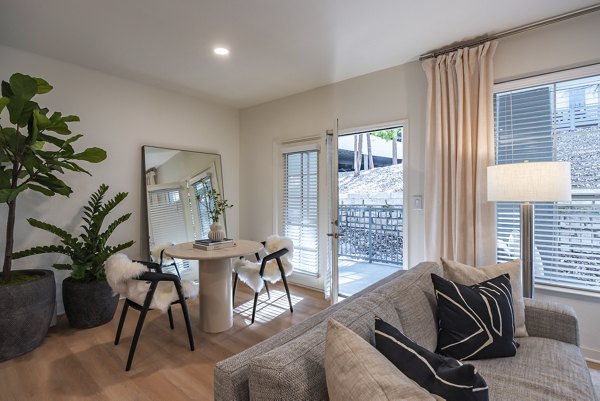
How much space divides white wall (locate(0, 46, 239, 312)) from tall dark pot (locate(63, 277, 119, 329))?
1.49 feet

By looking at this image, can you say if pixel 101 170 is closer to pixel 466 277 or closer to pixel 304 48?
pixel 304 48

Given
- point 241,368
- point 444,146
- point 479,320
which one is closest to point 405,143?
point 444,146

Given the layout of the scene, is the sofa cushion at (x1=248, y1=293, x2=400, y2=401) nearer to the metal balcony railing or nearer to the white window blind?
the white window blind

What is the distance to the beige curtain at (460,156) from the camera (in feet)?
8.26

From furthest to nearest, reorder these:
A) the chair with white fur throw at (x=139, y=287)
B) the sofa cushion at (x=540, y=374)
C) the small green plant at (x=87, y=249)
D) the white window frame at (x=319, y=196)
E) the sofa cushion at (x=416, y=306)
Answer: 1. the white window frame at (x=319, y=196)
2. the small green plant at (x=87, y=249)
3. the chair with white fur throw at (x=139, y=287)
4. the sofa cushion at (x=416, y=306)
5. the sofa cushion at (x=540, y=374)

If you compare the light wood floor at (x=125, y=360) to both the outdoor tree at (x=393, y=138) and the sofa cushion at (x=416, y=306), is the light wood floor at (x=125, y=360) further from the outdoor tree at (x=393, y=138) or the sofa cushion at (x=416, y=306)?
the outdoor tree at (x=393, y=138)

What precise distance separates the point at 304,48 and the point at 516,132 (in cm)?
200

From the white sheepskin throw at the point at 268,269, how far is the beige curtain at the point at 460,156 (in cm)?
142

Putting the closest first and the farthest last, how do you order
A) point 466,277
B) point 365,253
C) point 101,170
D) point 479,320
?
point 479,320 < point 466,277 < point 101,170 < point 365,253

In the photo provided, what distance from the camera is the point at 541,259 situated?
248 centimetres

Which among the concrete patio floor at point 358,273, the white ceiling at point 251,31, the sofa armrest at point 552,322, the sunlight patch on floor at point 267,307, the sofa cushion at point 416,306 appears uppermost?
the white ceiling at point 251,31

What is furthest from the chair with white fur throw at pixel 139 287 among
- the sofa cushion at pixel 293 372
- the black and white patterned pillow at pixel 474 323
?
the black and white patterned pillow at pixel 474 323

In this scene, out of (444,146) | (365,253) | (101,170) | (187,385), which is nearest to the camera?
(187,385)

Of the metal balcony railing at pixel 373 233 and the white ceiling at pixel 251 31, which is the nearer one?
the white ceiling at pixel 251 31
